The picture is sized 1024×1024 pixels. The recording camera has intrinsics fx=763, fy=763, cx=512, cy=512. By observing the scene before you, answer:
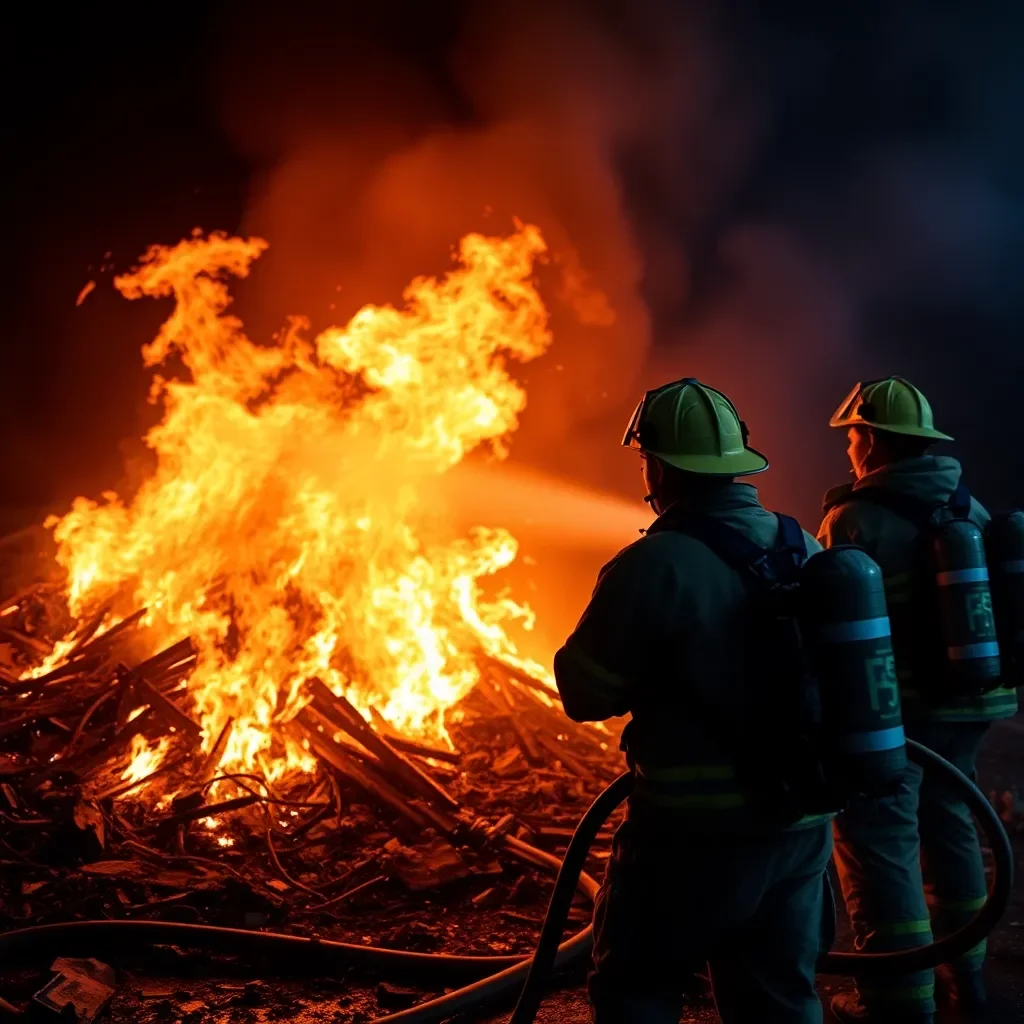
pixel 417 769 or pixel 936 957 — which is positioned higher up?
pixel 417 769

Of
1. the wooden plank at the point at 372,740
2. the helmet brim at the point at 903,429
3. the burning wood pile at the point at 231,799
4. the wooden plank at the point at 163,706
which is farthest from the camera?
the wooden plank at the point at 163,706

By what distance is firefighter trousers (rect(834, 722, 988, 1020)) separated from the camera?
3.18m

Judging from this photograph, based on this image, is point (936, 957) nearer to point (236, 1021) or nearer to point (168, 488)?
point (236, 1021)

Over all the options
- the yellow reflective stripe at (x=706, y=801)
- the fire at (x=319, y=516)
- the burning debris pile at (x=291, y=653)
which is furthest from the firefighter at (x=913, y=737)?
the fire at (x=319, y=516)

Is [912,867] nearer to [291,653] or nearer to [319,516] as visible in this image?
[291,653]

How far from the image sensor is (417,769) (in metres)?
6.25

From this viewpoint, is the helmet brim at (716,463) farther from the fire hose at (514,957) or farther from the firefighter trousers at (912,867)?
the firefighter trousers at (912,867)

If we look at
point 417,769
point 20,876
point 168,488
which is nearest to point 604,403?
point 168,488

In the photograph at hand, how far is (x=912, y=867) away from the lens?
333cm

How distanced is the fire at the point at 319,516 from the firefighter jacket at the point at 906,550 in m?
4.95

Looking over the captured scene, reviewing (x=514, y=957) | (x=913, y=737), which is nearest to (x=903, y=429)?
(x=913, y=737)

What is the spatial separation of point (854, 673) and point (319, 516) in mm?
7311

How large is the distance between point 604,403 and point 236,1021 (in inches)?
415

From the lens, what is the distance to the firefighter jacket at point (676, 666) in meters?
2.19
